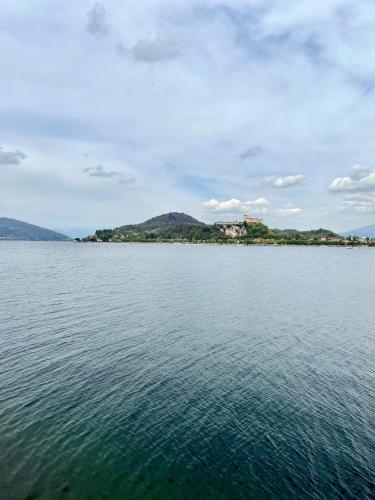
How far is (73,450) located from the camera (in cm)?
2466

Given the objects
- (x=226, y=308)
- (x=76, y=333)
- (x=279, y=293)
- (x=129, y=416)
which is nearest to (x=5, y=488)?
(x=129, y=416)

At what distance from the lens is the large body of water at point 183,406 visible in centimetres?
2236

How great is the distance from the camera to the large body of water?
22.4 meters

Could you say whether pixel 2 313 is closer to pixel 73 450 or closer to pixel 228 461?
pixel 73 450

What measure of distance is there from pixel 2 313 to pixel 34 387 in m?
34.1

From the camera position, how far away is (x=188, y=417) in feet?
97.0

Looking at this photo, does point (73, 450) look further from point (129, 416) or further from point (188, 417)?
A: point (188, 417)

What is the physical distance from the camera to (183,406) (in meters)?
31.3

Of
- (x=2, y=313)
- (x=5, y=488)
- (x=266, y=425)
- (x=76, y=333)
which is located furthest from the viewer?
(x=2, y=313)

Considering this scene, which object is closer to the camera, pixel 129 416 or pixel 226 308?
pixel 129 416

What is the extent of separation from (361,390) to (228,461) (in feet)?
61.6

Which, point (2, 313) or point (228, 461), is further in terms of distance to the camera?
point (2, 313)

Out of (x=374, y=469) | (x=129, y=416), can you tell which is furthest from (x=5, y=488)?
(x=374, y=469)

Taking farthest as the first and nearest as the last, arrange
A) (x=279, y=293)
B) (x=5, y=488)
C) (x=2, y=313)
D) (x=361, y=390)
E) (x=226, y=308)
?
(x=279, y=293) < (x=226, y=308) < (x=2, y=313) < (x=361, y=390) < (x=5, y=488)
